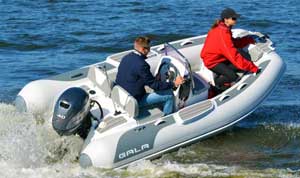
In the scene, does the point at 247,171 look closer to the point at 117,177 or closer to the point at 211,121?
the point at 211,121

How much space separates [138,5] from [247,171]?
11077 mm

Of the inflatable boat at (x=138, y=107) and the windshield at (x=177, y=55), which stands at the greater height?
the windshield at (x=177, y=55)

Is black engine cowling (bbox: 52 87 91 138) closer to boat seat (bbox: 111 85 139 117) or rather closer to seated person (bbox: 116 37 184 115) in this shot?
boat seat (bbox: 111 85 139 117)

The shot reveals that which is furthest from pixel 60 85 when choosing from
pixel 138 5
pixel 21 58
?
pixel 138 5

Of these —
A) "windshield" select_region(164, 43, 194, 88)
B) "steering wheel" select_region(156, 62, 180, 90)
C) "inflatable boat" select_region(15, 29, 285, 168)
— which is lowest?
"inflatable boat" select_region(15, 29, 285, 168)

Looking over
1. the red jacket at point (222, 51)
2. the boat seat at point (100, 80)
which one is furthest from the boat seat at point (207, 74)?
the boat seat at point (100, 80)

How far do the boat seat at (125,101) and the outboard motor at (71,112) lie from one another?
45cm

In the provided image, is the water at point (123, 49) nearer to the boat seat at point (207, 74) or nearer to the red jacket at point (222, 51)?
the boat seat at point (207, 74)

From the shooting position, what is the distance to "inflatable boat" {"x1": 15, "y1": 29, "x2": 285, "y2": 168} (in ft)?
27.6

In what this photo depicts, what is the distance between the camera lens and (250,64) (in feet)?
32.7

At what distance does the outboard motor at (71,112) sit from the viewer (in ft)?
27.5

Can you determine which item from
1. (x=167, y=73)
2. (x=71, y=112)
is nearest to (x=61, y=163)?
(x=71, y=112)

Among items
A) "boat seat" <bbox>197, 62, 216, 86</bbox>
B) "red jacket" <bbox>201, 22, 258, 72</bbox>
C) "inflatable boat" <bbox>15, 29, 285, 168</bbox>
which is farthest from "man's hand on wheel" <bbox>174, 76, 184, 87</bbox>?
"boat seat" <bbox>197, 62, 216, 86</bbox>

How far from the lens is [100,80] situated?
9422 mm
